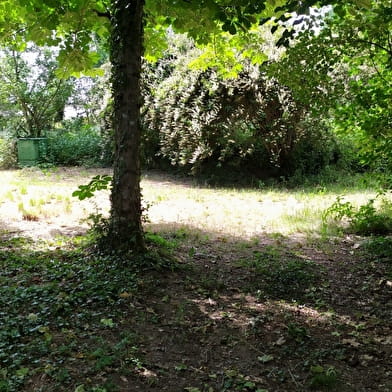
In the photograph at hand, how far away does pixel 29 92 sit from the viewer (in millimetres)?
17484

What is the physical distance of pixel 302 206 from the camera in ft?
29.2

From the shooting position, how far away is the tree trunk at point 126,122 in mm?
5070

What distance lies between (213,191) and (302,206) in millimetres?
3237

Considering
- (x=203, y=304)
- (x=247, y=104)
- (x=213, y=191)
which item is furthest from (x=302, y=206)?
(x=203, y=304)

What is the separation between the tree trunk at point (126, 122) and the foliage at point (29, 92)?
1335 cm

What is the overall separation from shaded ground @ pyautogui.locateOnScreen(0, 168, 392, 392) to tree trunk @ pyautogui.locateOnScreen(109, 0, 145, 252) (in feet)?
1.39

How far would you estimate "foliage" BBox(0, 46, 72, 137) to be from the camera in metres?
17.2

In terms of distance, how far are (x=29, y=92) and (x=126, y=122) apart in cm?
1404

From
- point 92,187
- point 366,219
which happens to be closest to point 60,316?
point 92,187

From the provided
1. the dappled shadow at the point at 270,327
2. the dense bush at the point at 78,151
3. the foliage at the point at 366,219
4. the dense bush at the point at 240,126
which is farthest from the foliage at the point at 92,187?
the dense bush at the point at 78,151

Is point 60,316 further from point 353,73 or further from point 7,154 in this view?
point 7,154

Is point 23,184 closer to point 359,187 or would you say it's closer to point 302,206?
point 302,206

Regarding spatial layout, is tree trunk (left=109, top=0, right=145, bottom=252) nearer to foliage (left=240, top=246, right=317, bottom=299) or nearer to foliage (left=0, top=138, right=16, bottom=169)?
foliage (left=240, top=246, right=317, bottom=299)

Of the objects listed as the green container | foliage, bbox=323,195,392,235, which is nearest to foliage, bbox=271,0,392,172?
foliage, bbox=323,195,392,235
